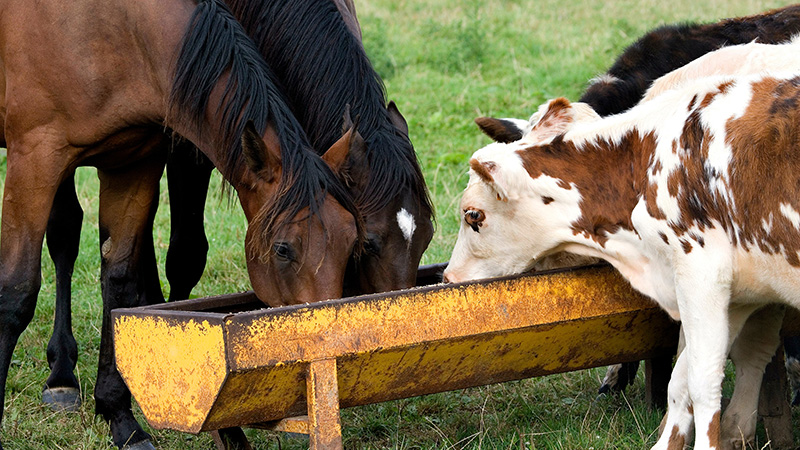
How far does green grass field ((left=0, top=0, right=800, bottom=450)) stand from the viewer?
4387 millimetres

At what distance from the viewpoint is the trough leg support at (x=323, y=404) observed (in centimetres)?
326

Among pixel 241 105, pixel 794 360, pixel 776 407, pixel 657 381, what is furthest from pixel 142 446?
pixel 794 360

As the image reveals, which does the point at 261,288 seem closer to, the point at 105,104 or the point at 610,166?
the point at 105,104

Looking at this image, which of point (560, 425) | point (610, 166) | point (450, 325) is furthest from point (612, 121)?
point (560, 425)

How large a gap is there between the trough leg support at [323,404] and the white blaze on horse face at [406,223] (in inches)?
38.4

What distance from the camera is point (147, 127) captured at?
4.48m

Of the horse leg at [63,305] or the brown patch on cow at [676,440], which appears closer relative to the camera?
the brown patch on cow at [676,440]

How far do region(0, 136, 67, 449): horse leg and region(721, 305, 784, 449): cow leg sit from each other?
3.05m

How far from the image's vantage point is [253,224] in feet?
12.7

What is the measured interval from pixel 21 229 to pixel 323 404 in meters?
1.86

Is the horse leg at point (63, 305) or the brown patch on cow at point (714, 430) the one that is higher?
the brown patch on cow at point (714, 430)

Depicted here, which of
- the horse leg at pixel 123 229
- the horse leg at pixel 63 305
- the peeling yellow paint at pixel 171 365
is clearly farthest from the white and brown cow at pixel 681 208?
the horse leg at pixel 63 305

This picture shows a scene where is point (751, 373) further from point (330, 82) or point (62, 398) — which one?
point (62, 398)

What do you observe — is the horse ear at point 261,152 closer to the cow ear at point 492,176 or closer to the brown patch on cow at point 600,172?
the cow ear at point 492,176
